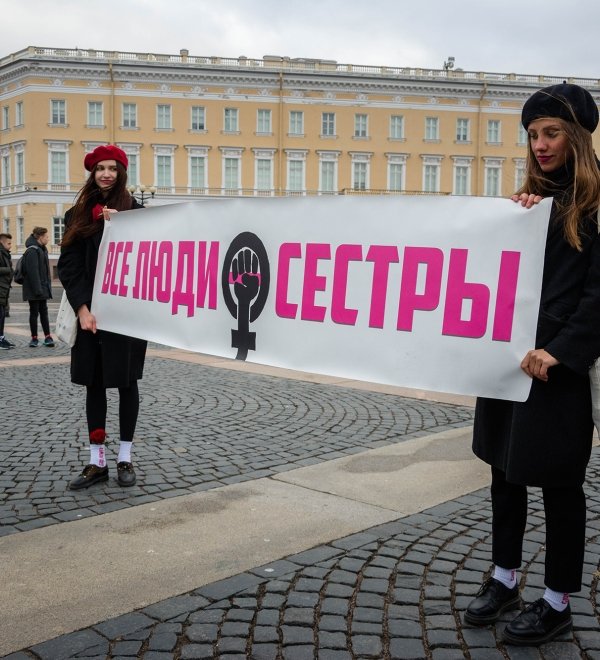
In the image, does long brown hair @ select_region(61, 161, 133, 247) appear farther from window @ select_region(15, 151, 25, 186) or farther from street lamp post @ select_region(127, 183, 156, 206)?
window @ select_region(15, 151, 25, 186)

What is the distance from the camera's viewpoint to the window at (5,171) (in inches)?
2116

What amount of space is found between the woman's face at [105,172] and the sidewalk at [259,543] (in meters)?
1.75

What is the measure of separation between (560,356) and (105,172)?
2.82 metres

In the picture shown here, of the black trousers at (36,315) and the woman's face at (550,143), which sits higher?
the woman's face at (550,143)

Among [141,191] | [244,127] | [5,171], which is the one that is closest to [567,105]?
[141,191]

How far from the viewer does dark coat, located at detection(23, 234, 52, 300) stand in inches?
441

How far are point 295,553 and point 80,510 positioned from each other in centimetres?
125

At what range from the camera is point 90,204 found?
4316 mm

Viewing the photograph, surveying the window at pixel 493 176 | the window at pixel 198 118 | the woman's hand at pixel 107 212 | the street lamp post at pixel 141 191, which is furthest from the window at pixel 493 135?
the woman's hand at pixel 107 212

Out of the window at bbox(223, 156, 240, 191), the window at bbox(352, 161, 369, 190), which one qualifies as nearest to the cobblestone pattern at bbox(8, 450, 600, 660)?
the window at bbox(223, 156, 240, 191)

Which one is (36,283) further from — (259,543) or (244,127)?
(244,127)

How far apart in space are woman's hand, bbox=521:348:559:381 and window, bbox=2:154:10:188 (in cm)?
5685

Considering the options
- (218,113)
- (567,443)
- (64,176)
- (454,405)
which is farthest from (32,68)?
(567,443)

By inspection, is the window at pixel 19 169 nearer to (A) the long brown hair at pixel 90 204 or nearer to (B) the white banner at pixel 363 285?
(A) the long brown hair at pixel 90 204
